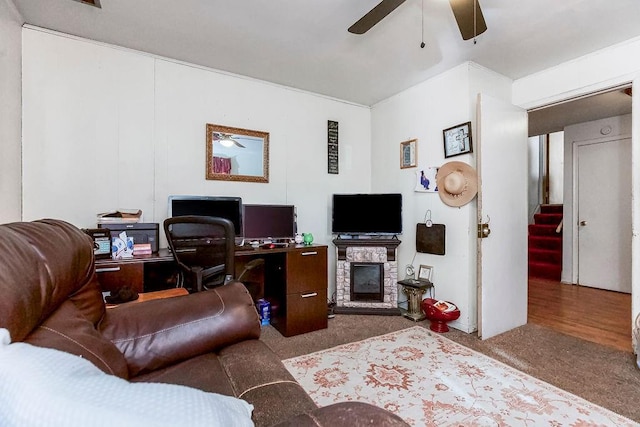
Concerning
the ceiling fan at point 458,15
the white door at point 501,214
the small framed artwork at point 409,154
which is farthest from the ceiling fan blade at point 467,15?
the small framed artwork at point 409,154

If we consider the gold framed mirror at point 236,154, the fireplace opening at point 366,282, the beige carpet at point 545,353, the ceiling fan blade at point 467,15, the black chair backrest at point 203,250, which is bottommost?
the beige carpet at point 545,353

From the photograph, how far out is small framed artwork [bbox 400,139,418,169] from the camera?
10.8ft

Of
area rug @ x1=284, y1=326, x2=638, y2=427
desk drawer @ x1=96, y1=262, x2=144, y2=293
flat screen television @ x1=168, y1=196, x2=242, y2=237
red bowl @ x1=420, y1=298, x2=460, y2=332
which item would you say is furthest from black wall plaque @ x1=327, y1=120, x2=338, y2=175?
desk drawer @ x1=96, y1=262, x2=144, y2=293

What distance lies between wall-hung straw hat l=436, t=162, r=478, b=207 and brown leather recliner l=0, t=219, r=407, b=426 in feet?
7.27

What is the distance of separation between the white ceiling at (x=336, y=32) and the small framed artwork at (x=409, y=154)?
0.71 meters

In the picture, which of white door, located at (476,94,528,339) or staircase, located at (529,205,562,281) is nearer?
white door, located at (476,94,528,339)

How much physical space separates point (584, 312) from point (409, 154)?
2546 mm

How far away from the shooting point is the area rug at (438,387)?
5.22ft

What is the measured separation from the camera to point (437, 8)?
197cm

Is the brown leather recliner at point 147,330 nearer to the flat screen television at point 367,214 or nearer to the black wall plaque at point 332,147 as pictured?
the flat screen television at point 367,214

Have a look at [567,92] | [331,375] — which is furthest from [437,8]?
[331,375]

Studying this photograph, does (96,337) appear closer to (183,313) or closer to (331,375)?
(183,313)

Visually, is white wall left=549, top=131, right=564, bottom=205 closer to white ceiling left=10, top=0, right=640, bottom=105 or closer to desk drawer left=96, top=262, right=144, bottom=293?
white ceiling left=10, top=0, right=640, bottom=105

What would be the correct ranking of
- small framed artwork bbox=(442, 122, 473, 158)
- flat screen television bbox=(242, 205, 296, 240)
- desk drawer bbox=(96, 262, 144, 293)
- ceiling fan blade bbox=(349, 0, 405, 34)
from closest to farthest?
ceiling fan blade bbox=(349, 0, 405, 34) < desk drawer bbox=(96, 262, 144, 293) < small framed artwork bbox=(442, 122, 473, 158) < flat screen television bbox=(242, 205, 296, 240)
